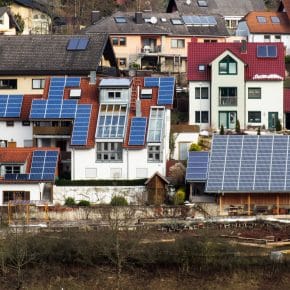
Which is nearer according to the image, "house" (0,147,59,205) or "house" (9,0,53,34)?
"house" (0,147,59,205)

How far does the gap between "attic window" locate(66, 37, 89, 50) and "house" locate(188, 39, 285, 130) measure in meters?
6.31

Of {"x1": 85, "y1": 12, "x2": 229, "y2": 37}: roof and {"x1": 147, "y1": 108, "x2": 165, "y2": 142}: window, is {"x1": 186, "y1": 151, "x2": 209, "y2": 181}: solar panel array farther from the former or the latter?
{"x1": 85, "y1": 12, "x2": 229, "y2": 37}: roof

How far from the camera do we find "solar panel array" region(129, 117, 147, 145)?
6881 cm

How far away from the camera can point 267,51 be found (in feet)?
253

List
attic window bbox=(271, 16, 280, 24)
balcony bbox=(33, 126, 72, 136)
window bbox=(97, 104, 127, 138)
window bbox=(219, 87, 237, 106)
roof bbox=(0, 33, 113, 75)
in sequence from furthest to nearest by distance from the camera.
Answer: attic window bbox=(271, 16, 280, 24), roof bbox=(0, 33, 113, 75), window bbox=(219, 87, 237, 106), balcony bbox=(33, 126, 72, 136), window bbox=(97, 104, 127, 138)

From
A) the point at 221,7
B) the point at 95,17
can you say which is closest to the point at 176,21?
the point at 95,17

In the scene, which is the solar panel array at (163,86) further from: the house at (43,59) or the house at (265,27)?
the house at (265,27)

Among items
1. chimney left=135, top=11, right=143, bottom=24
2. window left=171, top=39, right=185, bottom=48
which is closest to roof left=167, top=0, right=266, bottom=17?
chimney left=135, top=11, right=143, bottom=24

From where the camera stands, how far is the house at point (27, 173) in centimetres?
6744

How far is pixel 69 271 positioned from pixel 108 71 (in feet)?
73.3

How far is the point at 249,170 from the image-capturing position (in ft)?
220

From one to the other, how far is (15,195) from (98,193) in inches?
155

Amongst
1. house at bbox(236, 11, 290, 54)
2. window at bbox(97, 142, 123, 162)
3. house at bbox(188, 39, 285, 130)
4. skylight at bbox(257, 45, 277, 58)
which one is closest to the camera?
window at bbox(97, 142, 123, 162)

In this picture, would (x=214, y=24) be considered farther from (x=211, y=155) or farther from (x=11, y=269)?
(x=11, y=269)
